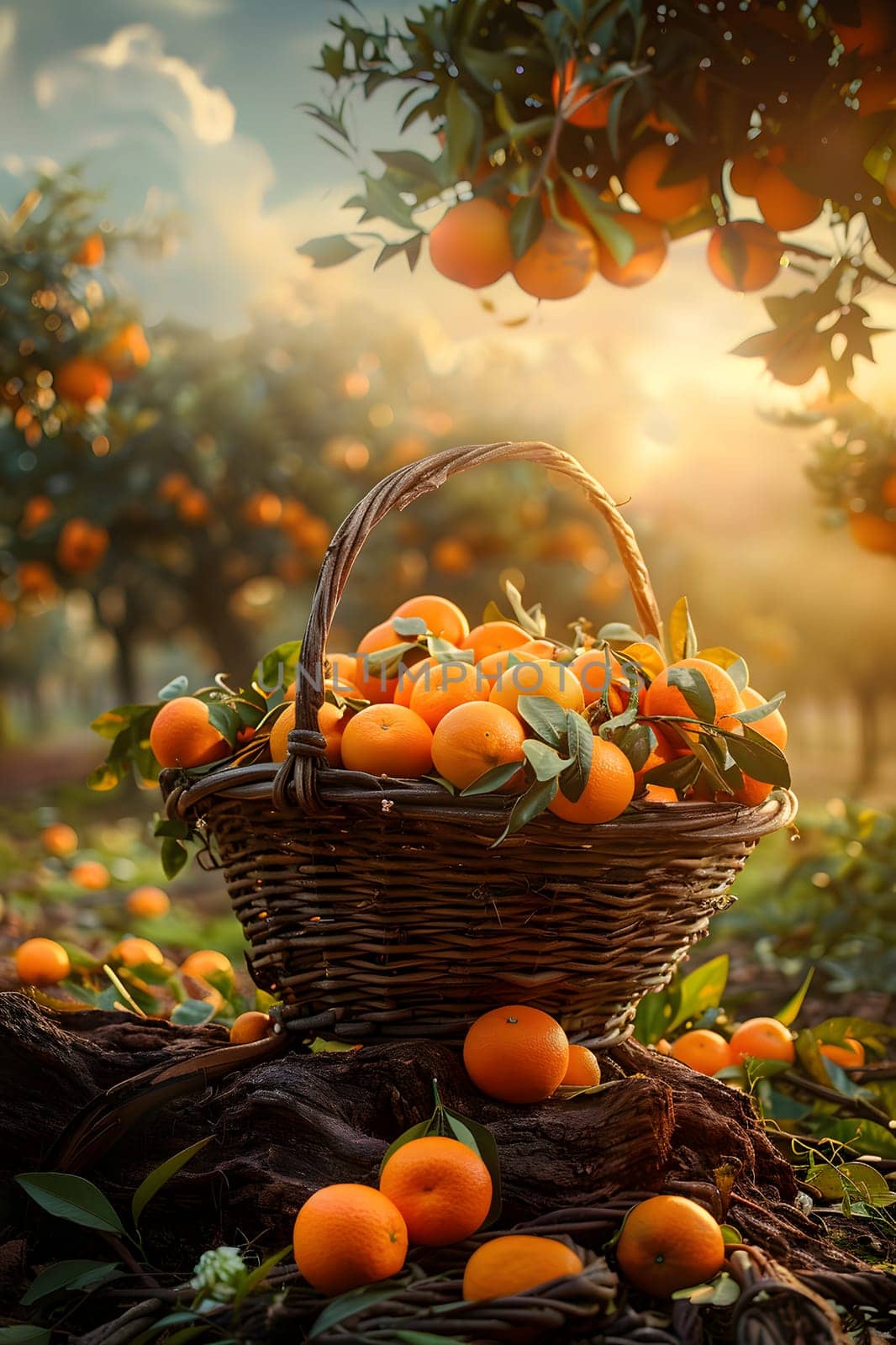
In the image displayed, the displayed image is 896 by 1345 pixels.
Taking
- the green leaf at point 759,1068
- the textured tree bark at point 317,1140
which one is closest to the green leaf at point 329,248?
the textured tree bark at point 317,1140

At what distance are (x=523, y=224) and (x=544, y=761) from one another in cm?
65

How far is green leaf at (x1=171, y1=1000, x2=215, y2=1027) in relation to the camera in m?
1.43

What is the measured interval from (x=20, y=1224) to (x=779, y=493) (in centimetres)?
685

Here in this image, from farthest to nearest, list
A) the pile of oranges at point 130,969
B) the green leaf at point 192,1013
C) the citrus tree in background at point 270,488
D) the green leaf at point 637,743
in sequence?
the citrus tree in background at point 270,488
the pile of oranges at point 130,969
the green leaf at point 192,1013
the green leaf at point 637,743

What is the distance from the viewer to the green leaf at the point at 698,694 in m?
1.10

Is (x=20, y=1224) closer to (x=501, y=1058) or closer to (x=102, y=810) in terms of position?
(x=501, y=1058)

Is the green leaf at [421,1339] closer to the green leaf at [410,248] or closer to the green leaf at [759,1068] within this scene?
the green leaf at [759,1068]

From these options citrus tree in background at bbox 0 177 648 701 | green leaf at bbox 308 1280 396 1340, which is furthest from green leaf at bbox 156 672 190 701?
citrus tree in background at bbox 0 177 648 701

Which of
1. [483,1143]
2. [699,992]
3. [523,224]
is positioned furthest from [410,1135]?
[523,224]

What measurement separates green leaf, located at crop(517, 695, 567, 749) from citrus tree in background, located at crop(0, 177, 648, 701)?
3.31m

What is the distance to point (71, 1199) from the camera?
3.18 feet

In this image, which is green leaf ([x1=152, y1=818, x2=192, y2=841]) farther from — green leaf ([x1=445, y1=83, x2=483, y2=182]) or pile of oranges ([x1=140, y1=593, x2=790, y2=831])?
green leaf ([x1=445, y1=83, x2=483, y2=182])

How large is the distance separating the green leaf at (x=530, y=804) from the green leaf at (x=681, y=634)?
0.46 metres

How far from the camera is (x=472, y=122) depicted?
1178 millimetres
